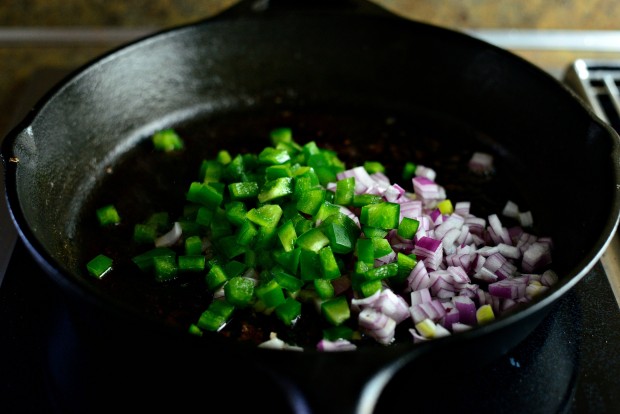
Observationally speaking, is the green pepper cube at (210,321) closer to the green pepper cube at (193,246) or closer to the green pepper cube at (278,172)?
the green pepper cube at (193,246)

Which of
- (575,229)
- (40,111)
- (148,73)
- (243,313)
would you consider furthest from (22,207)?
(575,229)

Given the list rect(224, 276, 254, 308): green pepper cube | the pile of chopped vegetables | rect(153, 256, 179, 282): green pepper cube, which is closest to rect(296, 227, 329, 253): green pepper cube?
the pile of chopped vegetables

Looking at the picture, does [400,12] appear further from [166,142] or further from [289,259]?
[289,259]

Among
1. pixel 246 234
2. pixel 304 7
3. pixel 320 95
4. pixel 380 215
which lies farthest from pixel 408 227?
pixel 304 7

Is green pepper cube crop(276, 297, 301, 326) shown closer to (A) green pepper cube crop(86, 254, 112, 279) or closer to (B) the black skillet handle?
→ (A) green pepper cube crop(86, 254, 112, 279)

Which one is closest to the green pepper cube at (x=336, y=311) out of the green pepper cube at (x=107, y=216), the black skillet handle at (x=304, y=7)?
the green pepper cube at (x=107, y=216)
